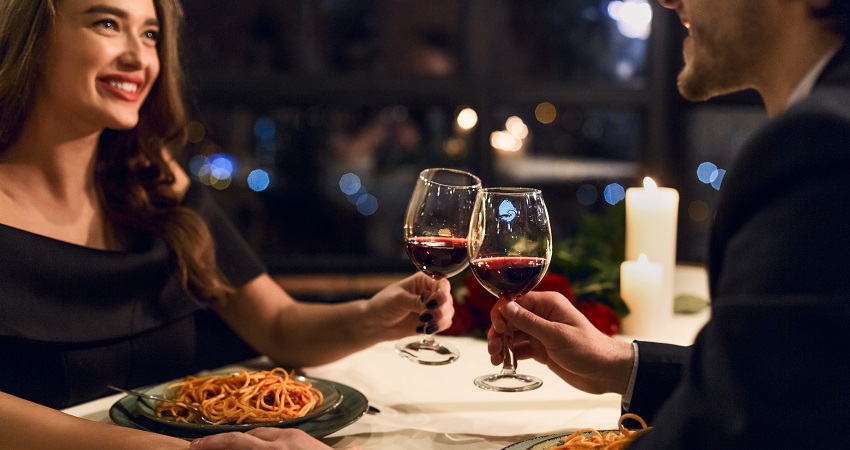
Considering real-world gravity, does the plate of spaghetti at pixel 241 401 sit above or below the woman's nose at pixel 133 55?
below

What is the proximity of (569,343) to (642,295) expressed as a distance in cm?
70

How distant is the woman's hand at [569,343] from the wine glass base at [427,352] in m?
0.14

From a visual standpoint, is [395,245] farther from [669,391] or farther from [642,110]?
[669,391]

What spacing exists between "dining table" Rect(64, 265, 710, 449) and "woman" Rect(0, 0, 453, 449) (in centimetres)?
10

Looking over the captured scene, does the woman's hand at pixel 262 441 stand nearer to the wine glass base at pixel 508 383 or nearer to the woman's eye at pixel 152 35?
the wine glass base at pixel 508 383

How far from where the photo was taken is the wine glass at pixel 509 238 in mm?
1308

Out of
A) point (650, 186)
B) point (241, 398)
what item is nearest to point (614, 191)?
point (650, 186)

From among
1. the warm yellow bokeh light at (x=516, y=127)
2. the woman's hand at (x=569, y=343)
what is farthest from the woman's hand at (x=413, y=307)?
the warm yellow bokeh light at (x=516, y=127)

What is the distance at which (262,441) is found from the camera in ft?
3.63

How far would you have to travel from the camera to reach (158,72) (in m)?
1.98

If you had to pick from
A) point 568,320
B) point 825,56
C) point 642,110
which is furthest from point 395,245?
point 825,56

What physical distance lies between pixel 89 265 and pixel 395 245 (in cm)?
317

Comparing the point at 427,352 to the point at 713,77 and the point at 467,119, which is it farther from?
the point at 467,119

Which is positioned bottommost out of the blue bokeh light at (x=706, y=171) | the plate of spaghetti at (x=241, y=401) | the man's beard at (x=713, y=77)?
the plate of spaghetti at (x=241, y=401)
